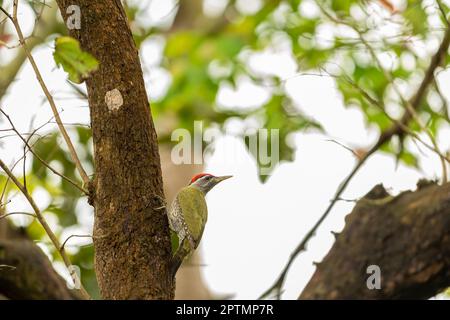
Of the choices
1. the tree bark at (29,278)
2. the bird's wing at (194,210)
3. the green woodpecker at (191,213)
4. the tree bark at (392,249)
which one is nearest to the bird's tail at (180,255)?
the green woodpecker at (191,213)

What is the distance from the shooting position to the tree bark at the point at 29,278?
3295 millimetres

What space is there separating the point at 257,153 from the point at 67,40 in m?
2.77

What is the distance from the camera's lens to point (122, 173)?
8.65ft

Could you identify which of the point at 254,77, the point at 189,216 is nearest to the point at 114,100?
the point at 189,216

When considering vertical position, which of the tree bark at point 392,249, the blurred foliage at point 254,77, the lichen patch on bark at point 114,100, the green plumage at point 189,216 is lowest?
the tree bark at point 392,249

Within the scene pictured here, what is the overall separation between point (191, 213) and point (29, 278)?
76 centimetres

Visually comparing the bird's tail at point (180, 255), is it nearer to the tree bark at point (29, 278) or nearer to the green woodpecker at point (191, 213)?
the green woodpecker at point (191, 213)

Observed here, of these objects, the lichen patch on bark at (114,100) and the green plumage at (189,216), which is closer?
the lichen patch on bark at (114,100)

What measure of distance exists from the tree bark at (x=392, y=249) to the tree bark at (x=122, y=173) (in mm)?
711

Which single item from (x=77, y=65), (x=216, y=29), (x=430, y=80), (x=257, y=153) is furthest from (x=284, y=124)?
(x=77, y=65)

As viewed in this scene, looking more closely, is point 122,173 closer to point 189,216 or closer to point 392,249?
point 189,216

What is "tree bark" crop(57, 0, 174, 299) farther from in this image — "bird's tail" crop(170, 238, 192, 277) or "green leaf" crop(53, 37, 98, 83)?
"green leaf" crop(53, 37, 98, 83)

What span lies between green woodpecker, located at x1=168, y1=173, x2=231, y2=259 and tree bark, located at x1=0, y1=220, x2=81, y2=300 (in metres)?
0.60
